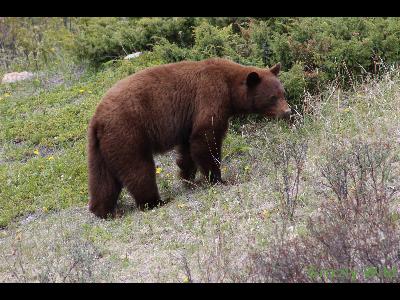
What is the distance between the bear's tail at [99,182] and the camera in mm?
8812

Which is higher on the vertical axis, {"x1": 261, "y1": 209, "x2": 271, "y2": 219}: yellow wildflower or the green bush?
{"x1": 261, "y1": 209, "x2": 271, "y2": 219}: yellow wildflower

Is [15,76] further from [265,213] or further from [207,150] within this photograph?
[265,213]

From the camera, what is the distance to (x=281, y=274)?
508 cm

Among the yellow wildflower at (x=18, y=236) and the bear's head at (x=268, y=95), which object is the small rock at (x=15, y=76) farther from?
the bear's head at (x=268, y=95)

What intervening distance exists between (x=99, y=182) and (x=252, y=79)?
2.64 m

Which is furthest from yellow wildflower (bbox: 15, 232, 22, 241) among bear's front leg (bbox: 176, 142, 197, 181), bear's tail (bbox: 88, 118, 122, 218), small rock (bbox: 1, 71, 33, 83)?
small rock (bbox: 1, 71, 33, 83)

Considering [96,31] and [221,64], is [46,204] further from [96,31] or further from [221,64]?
[96,31]

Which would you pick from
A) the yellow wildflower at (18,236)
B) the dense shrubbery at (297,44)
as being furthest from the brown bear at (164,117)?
the dense shrubbery at (297,44)

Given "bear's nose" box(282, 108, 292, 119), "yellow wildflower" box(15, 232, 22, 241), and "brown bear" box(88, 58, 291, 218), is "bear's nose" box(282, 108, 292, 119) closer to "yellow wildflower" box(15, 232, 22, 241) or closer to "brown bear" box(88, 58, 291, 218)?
"brown bear" box(88, 58, 291, 218)

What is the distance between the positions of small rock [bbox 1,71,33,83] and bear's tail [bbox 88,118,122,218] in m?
7.66

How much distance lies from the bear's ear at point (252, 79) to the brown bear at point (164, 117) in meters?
0.01

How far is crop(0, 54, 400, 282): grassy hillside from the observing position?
218 inches

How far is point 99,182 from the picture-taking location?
352 inches
